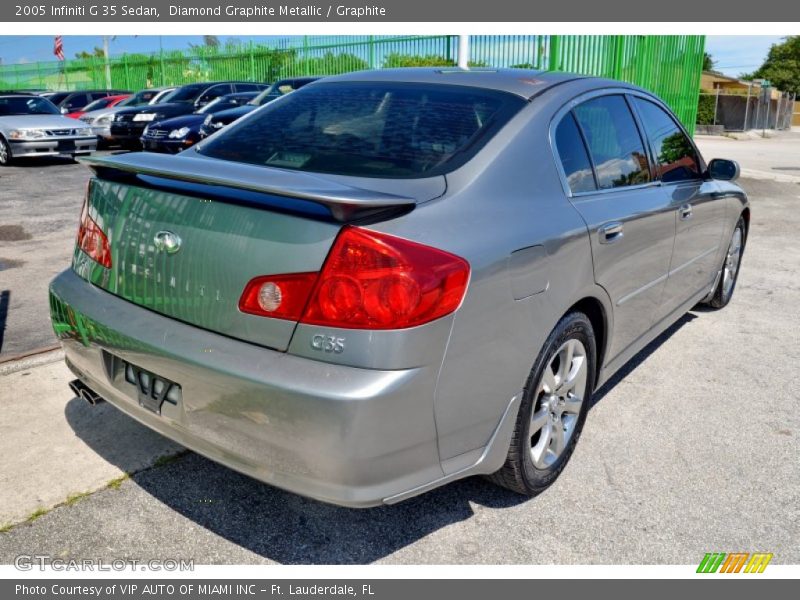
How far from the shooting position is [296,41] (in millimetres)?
21469

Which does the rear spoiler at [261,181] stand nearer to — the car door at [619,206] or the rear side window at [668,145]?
the car door at [619,206]

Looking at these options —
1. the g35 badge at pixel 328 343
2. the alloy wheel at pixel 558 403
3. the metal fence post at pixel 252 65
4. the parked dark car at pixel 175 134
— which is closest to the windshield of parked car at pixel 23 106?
the parked dark car at pixel 175 134

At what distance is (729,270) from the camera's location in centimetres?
555

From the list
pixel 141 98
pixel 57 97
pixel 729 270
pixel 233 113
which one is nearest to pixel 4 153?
pixel 233 113

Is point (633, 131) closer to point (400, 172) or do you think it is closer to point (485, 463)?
point (400, 172)

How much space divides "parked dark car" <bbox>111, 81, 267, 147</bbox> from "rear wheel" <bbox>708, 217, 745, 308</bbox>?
13118 mm

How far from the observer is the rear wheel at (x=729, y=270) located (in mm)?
5430

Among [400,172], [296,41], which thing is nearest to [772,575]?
[400,172]

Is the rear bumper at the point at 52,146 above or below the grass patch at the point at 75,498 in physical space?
above

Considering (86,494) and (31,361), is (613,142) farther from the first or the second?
(31,361)

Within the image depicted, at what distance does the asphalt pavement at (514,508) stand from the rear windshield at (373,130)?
4.39 feet

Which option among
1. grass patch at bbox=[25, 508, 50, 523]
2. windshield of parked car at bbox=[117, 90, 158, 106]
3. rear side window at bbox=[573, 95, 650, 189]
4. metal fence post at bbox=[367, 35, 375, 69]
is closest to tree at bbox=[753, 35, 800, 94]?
metal fence post at bbox=[367, 35, 375, 69]

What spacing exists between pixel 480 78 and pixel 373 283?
1533mm

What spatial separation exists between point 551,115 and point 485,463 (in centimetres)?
143
